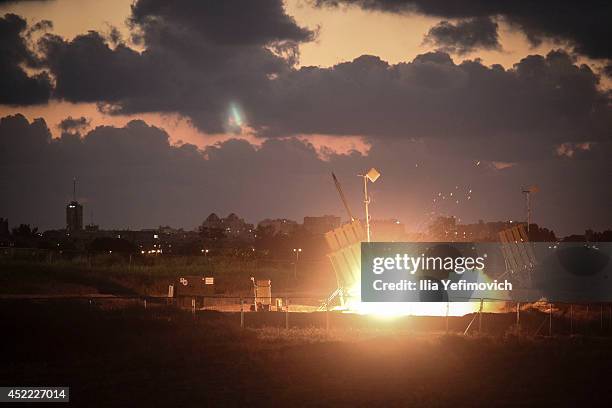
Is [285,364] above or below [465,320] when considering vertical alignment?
below

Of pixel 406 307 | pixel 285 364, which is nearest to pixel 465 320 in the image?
pixel 406 307

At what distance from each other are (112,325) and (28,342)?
11.2 feet

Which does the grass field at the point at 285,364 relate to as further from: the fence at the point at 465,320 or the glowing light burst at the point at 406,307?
the glowing light burst at the point at 406,307

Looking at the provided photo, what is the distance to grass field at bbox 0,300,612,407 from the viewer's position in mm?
18891

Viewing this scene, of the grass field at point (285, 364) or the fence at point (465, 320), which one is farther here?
the fence at point (465, 320)

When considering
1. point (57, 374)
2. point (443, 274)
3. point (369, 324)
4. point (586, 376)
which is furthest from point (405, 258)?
point (57, 374)

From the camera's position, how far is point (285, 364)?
22625mm

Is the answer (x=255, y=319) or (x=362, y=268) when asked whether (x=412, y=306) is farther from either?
(x=255, y=319)

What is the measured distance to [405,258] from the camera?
3834cm

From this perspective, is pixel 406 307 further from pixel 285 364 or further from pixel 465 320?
pixel 285 364

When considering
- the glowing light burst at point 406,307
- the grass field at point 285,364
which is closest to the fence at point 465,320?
the glowing light burst at point 406,307

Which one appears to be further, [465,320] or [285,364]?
[465,320]

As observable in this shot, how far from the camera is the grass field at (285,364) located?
62.0 ft

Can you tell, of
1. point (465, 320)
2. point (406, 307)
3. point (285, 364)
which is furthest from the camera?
point (406, 307)
